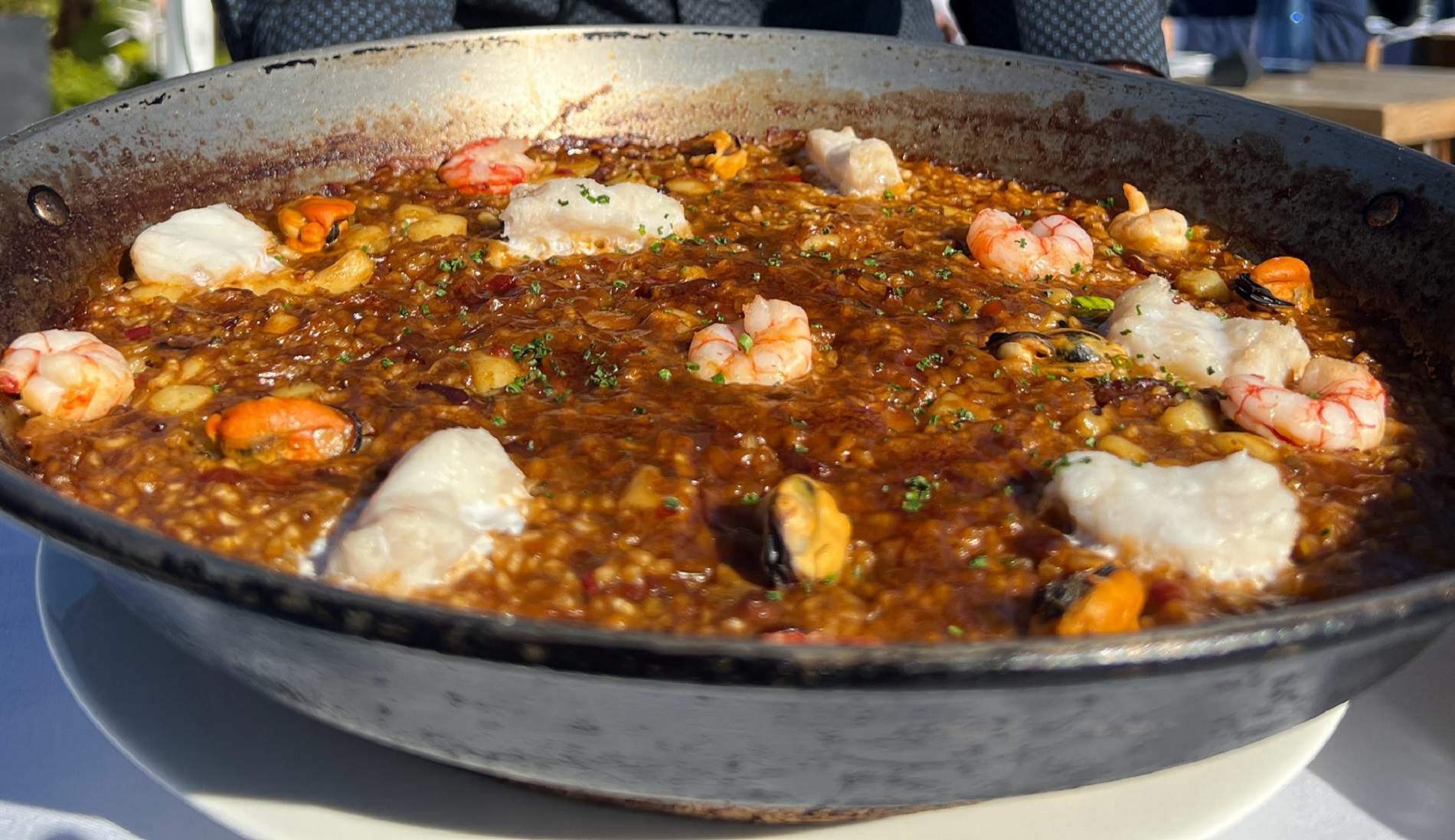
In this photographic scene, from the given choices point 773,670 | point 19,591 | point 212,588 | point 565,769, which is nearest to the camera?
point 773,670

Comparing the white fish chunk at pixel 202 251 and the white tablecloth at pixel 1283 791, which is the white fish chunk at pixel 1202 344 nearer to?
the white tablecloth at pixel 1283 791

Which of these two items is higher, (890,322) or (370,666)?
(370,666)

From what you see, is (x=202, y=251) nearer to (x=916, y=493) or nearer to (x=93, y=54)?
(x=916, y=493)

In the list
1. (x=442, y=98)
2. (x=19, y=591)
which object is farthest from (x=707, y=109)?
(x=19, y=591)

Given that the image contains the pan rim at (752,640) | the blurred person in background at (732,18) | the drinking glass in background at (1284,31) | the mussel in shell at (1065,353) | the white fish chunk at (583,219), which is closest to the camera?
the pan rim at (752,640)

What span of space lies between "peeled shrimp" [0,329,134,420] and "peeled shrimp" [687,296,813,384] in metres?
1.16

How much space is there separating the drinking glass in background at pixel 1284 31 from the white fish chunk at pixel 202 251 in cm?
844

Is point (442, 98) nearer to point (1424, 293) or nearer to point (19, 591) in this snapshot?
point (19, 591)

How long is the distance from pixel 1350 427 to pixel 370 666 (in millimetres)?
1936

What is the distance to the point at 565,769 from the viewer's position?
149 centimetres

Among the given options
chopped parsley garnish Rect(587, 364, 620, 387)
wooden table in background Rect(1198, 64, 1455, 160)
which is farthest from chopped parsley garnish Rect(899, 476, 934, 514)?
wooden table in background Rect(1198, 64, 1455, 160)

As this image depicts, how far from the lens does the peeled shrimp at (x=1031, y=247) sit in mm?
Result: 3082

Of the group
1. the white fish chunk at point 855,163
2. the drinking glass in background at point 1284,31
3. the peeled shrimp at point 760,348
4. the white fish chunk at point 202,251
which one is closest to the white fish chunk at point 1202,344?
the peeled shrimp at point 760,348

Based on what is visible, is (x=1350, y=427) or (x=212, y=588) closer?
(x=212, y=588)
